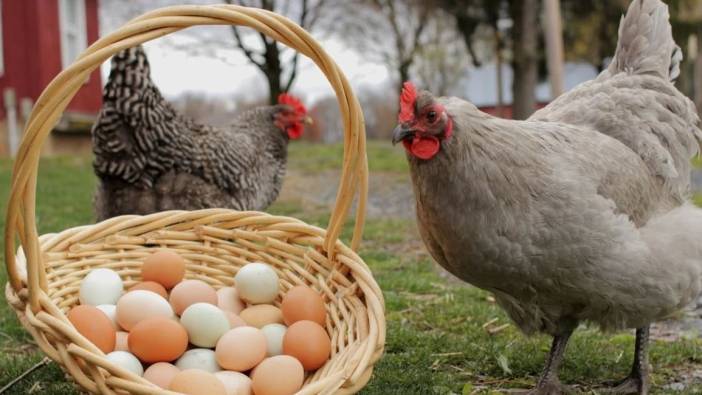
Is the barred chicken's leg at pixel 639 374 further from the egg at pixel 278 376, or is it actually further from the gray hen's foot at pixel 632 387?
the egg at pixel 278 376

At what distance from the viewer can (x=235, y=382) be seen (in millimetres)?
2301

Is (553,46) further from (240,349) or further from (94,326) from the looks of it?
(94,326)

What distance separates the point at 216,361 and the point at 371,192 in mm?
6838

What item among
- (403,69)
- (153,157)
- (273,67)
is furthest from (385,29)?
(153,157)

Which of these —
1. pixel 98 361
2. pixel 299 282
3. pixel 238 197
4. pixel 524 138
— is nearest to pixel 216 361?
pixel 299 282

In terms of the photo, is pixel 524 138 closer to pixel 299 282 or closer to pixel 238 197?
pixel 299 282

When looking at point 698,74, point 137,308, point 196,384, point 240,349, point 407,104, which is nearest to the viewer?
point 196,384

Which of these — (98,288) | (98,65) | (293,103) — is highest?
(98,65)

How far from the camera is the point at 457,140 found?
2174mm

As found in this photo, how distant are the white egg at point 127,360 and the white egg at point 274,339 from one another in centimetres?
46

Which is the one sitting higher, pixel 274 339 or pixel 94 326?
pixel 94 326

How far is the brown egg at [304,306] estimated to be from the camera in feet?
8.39

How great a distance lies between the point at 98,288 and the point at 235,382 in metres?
0.69

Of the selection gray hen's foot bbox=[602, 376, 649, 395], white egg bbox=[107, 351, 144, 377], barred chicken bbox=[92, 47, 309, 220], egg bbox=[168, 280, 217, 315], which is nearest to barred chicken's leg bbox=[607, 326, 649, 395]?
gray hen's foot bbox=[602, 376, 649, 395]
